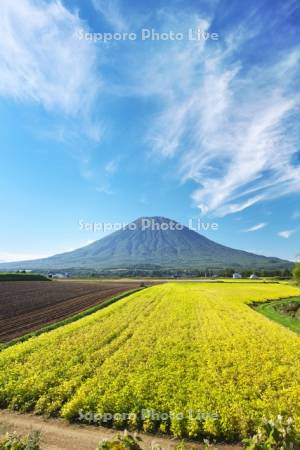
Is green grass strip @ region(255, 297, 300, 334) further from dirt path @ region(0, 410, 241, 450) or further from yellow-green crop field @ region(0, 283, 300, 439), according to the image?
dirt path @ region(0, 410, 241, 450)

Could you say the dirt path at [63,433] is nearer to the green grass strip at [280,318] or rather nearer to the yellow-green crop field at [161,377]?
the yellow-green crop field at [161,377]

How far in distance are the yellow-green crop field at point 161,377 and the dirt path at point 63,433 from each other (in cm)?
36

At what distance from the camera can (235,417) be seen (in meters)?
10.0

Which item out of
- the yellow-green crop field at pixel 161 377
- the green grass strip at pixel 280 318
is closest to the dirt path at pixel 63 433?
the yellow-green crop field at pixel 161 377

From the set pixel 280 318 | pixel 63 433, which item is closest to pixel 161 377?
pixel 63 433

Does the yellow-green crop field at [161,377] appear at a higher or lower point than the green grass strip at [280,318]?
higher

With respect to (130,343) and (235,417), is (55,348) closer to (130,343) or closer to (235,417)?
(130,343)

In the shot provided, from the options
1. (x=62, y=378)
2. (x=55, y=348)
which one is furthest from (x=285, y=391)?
(x=55, y=348)

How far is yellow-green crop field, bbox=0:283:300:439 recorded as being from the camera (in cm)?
1018

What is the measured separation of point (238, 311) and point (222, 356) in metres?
18.0

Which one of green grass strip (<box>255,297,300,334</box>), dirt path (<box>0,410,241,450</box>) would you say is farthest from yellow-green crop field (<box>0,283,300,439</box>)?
green grass strip (<box>255,297,300,334</box>)

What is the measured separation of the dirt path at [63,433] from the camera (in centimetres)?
896

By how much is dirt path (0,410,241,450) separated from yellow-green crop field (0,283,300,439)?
36cm

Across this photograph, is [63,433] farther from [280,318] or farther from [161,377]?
[280,318]
